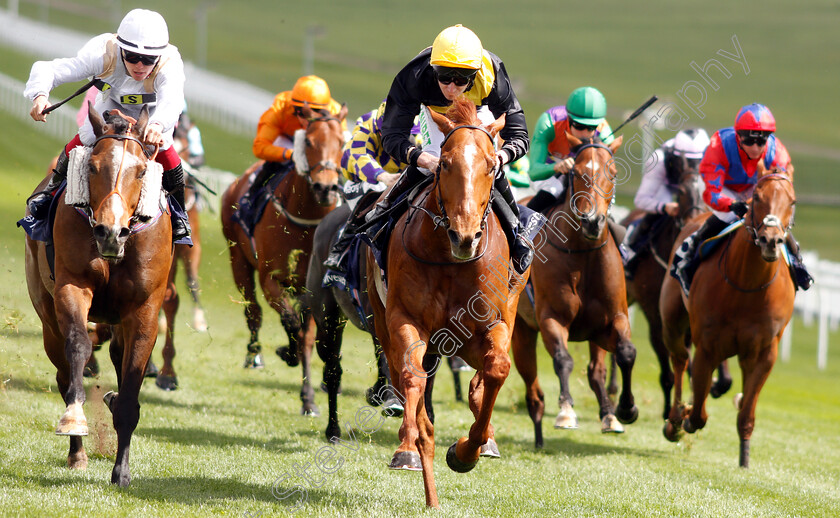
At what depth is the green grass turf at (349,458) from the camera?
18.4ft

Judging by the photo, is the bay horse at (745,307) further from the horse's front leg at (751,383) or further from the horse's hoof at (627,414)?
the horse's hoof at (627,414)

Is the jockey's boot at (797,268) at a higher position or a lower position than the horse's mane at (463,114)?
lower

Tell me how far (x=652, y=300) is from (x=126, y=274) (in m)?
6.40

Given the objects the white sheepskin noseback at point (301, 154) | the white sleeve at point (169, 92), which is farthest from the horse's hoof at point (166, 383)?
the white sleeve at point (169, 92)

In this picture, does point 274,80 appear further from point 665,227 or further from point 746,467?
point 746,467

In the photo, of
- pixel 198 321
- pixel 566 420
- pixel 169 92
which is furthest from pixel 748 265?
pixel 198 321

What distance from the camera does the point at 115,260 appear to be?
5.66 metres

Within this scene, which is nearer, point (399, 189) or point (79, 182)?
point (79, 182)

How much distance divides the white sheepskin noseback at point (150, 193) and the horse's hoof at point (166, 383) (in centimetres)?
410

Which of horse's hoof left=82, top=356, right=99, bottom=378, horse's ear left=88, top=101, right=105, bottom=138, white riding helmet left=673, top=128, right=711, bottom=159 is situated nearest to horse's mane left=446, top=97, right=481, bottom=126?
horse's ear left=88, top=101, right=105, bottom=138

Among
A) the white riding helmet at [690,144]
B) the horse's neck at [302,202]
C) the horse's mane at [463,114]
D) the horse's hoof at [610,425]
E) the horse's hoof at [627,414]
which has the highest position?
the horse's mane at [463,114]

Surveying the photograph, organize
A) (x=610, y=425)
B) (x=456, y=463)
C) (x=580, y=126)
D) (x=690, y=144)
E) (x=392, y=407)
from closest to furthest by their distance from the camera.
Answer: (x=456, y=463), (x=392, y=407), (x=610, y=425), (x=580, y=126), (x=690, y=144)

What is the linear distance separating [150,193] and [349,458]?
95.9 inches

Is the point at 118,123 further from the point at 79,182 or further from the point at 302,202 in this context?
the point at 302,202
